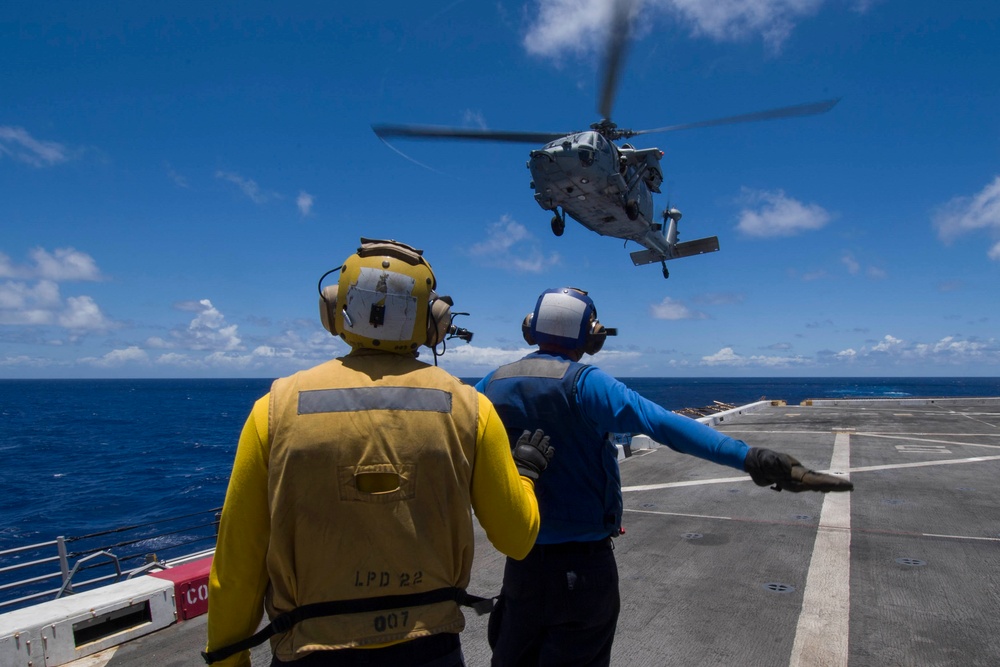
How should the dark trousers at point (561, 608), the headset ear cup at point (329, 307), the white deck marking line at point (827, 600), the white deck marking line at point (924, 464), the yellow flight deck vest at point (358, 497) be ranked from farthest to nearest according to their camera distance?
1. the white deck marking line at point (924, 464)
2. the white deck marking line at point (827, 600)
3. the dark trousers at point (561, 608)
4. the headset ear cup at point (329, 307)
5. the yellow flight deck vest at point (358, 497)

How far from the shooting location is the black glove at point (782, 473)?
2.22 m

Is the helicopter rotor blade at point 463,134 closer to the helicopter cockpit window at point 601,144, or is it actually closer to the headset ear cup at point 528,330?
the helicopter cockpit window at point 601,144

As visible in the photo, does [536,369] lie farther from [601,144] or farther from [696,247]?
[696,247]

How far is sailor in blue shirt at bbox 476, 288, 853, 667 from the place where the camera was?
2.88 m

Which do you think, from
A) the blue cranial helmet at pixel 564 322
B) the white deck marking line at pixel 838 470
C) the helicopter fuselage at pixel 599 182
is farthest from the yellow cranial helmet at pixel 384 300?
the helicopter fuselage at pixel 599 182

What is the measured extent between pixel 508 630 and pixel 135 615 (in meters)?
4.07

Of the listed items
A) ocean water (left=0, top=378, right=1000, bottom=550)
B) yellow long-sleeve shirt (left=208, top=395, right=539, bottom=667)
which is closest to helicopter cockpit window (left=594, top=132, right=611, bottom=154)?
yellow long-sleeve shirt (left=208, top=395, right=539, bottom=667)

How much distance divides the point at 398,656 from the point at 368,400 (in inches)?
32.1

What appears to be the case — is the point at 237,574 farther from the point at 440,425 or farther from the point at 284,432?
the point at 440,425

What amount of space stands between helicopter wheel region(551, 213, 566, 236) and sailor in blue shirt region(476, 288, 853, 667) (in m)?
14.6

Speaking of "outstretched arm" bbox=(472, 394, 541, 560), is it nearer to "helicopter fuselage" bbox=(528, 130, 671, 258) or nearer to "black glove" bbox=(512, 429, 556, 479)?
"black glove" bbox=(512, 429, 556, 479)

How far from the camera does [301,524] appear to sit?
176 centimetres

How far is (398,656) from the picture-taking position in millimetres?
1841

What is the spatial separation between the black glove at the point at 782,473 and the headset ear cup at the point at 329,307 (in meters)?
1.67
